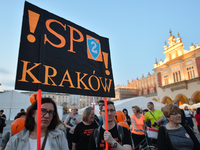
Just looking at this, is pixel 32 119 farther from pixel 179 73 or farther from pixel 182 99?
pixel 182 99

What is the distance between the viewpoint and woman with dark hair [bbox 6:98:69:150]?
1422mm

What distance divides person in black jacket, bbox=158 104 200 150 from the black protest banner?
97 cm

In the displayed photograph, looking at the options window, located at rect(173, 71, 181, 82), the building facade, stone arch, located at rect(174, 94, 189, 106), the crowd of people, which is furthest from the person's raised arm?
stone arch, located at rect(174, 94, 189, 106)

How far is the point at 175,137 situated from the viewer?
6.63 feet

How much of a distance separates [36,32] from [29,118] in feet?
3.33

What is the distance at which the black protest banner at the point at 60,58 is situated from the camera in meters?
1.57

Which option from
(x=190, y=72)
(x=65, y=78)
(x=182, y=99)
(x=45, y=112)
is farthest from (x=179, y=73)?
(x=45, y=112)

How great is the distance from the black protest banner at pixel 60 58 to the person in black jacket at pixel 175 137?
3.17 ft

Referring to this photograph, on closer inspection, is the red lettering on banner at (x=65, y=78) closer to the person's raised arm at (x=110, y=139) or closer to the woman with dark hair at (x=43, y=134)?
the woman with dark hair at (x=43, y=134)

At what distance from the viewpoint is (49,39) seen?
1.82 meters

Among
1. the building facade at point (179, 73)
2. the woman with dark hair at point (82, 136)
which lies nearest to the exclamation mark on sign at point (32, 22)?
the woman with dark hair at point (82, 136)

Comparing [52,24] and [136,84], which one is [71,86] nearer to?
[52,24]

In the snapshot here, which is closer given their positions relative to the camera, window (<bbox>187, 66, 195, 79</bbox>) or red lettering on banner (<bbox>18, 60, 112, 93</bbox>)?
red lettering on banner (<bbox>18, 60, 112, 93</bbox>)

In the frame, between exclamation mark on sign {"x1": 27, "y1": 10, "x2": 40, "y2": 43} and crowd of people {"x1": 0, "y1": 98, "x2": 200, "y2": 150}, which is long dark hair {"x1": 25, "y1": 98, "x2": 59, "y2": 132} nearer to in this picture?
crowd of people {"x1": 0, "y1": 98, "x2": 200, "y2": 150}
